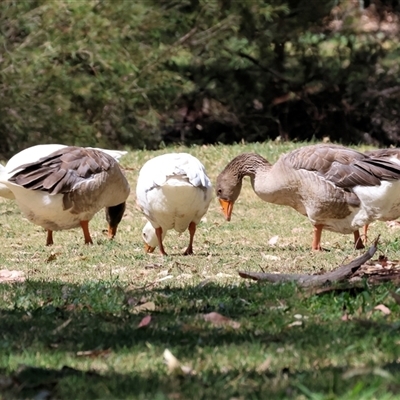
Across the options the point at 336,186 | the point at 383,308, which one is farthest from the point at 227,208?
the point at 383,308

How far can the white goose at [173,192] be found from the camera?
1027 centimetres

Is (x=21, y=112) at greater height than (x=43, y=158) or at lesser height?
lesser

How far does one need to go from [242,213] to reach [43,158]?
171 inches

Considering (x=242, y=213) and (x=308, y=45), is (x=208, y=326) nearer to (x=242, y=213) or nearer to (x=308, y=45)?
(x=242, y=213)

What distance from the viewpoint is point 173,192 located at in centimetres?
1042

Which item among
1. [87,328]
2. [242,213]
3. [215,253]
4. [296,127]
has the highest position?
[87,328]

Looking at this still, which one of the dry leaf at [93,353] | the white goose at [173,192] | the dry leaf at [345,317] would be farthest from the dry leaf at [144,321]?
the white goose at [173,192]

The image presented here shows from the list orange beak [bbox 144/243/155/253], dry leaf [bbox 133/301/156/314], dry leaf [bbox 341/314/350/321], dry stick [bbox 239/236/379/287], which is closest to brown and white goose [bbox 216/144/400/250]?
orange beak [bbox 144/243/155/253]

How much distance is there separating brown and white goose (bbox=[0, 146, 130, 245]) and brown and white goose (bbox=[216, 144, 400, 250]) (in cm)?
203

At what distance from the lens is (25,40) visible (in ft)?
71.5

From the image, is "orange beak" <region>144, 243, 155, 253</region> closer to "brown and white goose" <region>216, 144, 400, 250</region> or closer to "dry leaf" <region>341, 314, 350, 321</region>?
"brown and white goose" <region>216, 144, 400, 250</region>

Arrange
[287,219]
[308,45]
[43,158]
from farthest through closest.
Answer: [308,45] → [287,219] → [43,158]

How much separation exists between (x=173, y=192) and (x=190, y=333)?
5.01 m

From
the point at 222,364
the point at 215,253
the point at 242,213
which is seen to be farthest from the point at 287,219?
the point at 222,364
